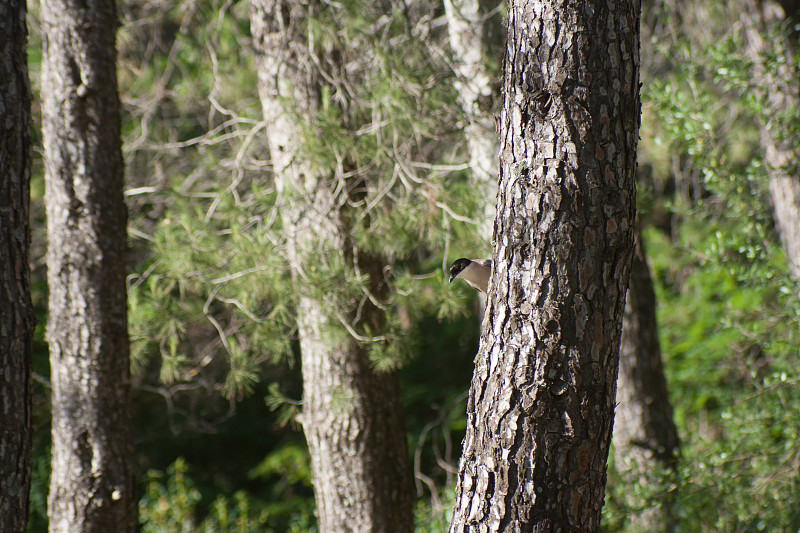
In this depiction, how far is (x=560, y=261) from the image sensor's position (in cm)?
181

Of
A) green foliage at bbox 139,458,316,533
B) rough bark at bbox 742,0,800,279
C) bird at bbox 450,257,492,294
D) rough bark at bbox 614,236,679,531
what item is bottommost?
green foliage at bbox 139,458,316,533

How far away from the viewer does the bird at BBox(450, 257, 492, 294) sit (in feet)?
9.08

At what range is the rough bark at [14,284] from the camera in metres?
2.23

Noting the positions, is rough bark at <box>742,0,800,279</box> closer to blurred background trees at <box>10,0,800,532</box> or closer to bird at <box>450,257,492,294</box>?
blurred background trees at <box>10,0,800,532</box>

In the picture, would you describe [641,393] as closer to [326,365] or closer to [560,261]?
[326,365]

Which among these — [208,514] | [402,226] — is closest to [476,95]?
[402,226]

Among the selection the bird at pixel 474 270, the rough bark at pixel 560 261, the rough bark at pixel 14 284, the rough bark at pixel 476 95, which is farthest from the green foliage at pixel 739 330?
the rough bark at pixel 14 284

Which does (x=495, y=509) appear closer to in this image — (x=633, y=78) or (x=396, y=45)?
(x=633, y=78)

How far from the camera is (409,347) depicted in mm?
3436

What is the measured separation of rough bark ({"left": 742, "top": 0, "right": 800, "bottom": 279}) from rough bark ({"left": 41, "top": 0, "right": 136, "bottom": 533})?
3367 millimetres

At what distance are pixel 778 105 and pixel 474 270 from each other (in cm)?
255

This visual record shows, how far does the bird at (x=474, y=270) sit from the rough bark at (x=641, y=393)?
1811 mm

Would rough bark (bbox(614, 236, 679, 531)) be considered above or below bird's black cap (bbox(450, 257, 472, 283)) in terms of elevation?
below

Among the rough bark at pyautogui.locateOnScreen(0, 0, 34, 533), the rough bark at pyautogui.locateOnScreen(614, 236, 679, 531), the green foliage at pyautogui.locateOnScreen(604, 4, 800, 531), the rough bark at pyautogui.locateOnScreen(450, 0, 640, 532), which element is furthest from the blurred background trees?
the rough bark at pyautogui.locateOnScreen(450, 0, 640, 532)
